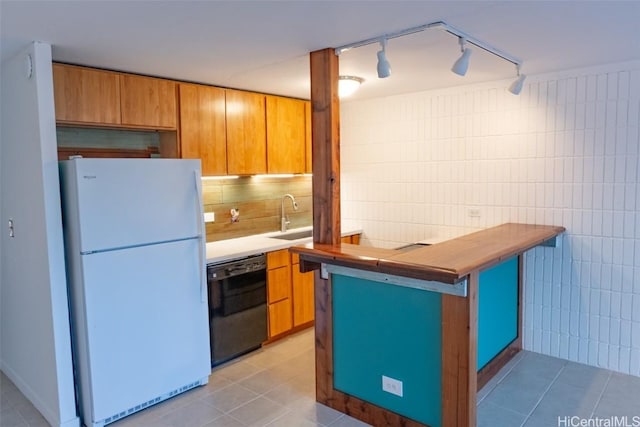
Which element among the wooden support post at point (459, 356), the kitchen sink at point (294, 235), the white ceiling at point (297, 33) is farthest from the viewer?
the kitchen sink at point (294, 235)

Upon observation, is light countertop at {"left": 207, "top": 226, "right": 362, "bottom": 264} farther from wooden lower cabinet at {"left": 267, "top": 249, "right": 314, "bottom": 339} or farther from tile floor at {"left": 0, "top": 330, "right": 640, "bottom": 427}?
tile floor at {"left": 0, "top": 330, "right": 640, "bottom": 427}

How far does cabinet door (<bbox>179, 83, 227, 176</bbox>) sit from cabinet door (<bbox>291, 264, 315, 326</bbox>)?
1.11 meters

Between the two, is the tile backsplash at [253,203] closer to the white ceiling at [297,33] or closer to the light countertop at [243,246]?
the light countertop at [243,246]

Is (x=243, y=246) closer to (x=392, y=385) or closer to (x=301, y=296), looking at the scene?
(x=301, y=296)

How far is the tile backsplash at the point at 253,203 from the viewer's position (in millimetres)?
3971

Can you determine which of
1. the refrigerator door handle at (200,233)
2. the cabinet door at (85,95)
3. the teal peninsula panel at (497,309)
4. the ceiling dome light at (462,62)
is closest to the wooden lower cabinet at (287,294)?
the refrigerator door handle at (200,233)

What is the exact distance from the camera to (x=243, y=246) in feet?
12.3

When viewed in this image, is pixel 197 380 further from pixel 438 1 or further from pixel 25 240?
pixel 438 1

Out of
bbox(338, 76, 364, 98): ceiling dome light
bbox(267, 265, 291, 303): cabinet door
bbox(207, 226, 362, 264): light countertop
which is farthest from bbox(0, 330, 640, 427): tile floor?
bbox(338, 76, 364, 98): ceiling dome light

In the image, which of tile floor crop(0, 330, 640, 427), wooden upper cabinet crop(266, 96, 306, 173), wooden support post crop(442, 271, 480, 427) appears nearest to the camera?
wooden support post crop(442, 271, 480, 427)

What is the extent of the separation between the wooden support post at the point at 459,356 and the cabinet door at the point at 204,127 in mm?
2218

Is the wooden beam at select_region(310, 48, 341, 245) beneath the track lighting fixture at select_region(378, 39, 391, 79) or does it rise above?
beneath

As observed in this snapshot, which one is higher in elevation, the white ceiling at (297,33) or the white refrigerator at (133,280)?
the white ceiling at (297,33)

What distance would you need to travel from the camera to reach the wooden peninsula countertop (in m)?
2.12
